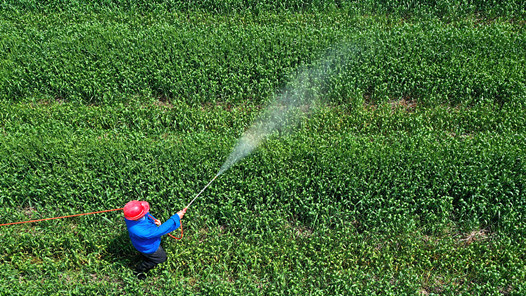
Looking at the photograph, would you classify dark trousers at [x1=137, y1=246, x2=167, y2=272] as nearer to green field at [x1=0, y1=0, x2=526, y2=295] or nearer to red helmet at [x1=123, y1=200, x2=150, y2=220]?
green field at [x1=0, y1=0, x2=526, y2=295]

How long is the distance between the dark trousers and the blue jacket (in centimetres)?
14

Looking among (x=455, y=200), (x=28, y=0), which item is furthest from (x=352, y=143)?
(x=28, y=0)

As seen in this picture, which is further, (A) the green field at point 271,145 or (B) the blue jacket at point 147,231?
(A) the green field at point 271,145

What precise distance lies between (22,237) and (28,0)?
6.45m

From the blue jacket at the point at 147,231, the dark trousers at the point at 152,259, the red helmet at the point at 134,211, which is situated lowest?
the dark trousers at the point at 152,259

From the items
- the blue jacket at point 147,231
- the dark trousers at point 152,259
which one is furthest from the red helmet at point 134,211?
the dark trousers at point 152,259

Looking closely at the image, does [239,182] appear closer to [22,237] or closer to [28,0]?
[22,237]

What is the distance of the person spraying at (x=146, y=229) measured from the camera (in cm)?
637

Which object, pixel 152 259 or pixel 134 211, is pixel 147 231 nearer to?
pixel 134 211

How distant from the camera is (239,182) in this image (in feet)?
25.2

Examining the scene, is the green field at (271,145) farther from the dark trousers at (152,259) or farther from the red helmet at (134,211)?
the red helmet at (134,211)

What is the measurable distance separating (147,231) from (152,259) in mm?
612

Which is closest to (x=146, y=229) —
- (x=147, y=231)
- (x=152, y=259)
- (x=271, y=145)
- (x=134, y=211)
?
(x=147, y=231)

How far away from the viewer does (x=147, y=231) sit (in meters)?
6.50
